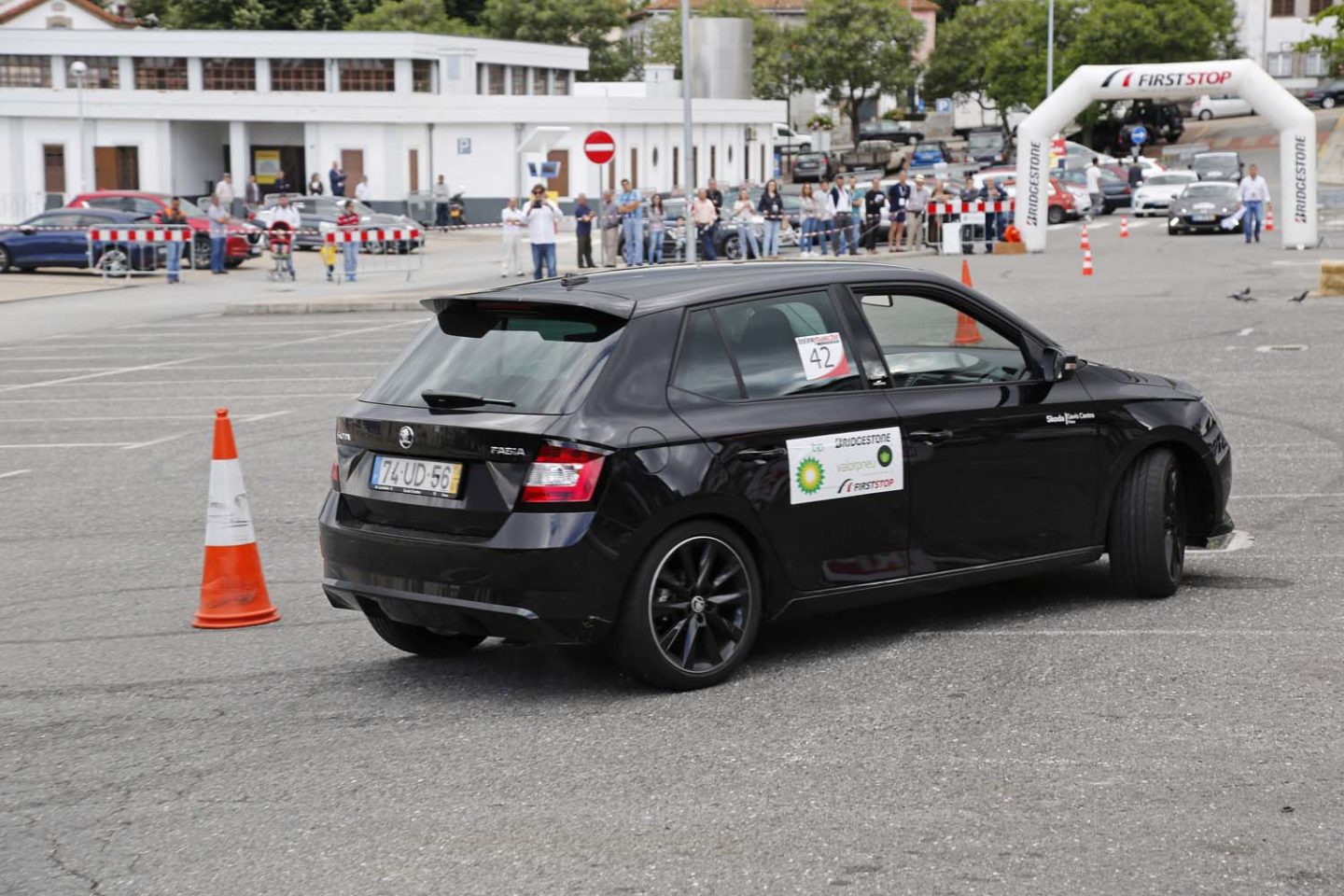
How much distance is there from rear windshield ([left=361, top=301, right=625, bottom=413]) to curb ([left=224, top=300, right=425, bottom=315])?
23.1 metres

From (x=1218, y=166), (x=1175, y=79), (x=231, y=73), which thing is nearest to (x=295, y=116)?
(x=231, y=73)

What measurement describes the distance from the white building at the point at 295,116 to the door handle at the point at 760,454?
50.3 meters

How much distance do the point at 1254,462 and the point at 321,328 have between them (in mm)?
17124

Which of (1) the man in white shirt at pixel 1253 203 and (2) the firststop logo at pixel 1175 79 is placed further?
(1) the man in white shirt at pixel 1253 203

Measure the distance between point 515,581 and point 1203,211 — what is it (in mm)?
41104

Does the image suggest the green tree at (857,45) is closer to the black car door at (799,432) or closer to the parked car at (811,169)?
the parked car at (811,169)

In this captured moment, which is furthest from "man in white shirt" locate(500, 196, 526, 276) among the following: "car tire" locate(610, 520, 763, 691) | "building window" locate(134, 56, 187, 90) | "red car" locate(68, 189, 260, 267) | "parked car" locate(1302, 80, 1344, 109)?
"parked car" locate(1302, 80, 1344, 109)

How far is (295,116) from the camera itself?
6222 cm

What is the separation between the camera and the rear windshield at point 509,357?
6.66m

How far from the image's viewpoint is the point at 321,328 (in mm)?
26781

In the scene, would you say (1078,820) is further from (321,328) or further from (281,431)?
(321,328)

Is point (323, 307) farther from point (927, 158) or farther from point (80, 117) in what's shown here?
point (927, 158)

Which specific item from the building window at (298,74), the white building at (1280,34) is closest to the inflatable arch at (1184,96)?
the building window at (298,74)

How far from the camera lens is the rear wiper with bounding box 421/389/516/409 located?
22.1ft
